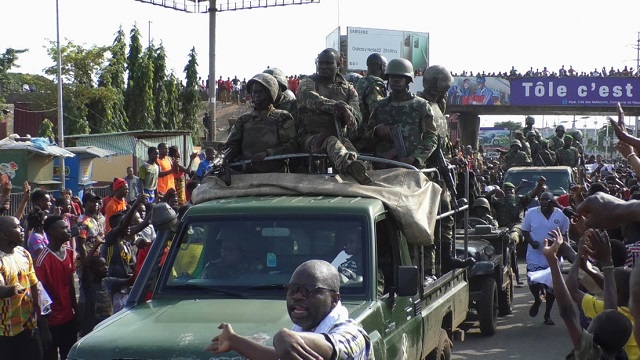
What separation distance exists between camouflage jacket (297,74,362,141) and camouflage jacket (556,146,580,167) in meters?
16.3

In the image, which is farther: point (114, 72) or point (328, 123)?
point (114, 72)

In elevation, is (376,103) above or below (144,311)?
above

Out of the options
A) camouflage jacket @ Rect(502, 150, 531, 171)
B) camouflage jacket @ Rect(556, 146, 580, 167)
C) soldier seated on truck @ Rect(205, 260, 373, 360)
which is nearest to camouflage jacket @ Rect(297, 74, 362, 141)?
soldier seated on truck @ Rect(205, 260, 373, 360)

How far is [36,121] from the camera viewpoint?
44.1m

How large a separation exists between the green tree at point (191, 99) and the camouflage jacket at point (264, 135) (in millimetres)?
33064

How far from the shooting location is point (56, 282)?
8.27 metres

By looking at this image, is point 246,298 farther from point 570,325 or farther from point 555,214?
point 555,214

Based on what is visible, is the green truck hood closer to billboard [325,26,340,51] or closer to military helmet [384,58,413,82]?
military helmet [384,58,413,82]

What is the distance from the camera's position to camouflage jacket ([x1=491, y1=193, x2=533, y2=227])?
1602cm

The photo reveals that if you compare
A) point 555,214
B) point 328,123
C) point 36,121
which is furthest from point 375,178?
point 36,121

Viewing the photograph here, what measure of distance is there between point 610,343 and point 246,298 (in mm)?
2651

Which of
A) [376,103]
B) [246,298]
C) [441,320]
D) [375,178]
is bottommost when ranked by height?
[441,320]

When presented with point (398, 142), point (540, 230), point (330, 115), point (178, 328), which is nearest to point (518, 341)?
point (540, 230)

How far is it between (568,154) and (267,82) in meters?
17.3
